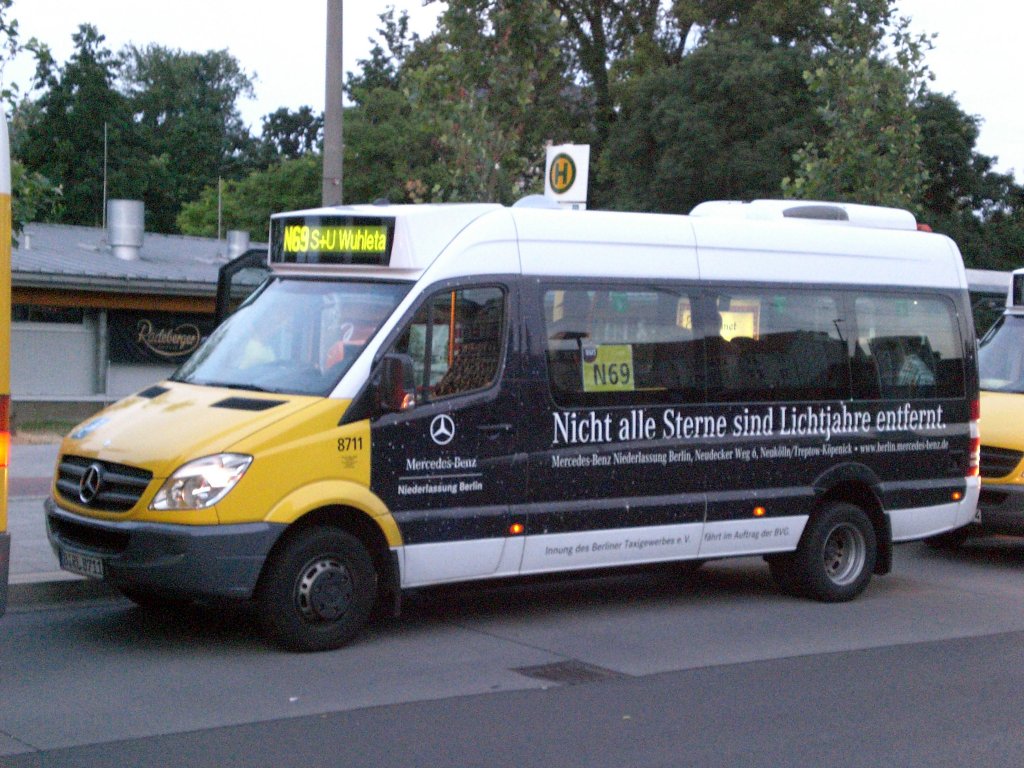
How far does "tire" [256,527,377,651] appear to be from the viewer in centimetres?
823

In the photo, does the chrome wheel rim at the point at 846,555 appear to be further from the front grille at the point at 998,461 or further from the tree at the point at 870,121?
the tree at the point at 870,121

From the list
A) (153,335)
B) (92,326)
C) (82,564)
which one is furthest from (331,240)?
(153,335)

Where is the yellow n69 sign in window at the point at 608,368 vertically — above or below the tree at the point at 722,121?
below

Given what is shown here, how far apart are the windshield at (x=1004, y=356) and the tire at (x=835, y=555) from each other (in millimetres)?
3750

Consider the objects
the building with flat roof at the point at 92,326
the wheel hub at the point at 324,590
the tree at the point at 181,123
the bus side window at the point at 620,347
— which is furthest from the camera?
the tree at the point at 181,123

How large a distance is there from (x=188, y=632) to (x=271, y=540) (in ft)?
4.39

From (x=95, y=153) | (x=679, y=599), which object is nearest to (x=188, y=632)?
(x=679, y=599)

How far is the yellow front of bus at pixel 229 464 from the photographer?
7.98 m

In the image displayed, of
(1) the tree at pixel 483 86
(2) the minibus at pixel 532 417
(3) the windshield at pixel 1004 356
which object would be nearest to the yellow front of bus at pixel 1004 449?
(3) the windshield at pixel 1004 356

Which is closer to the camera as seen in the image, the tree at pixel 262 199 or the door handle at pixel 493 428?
the door handle at pixel 493 428

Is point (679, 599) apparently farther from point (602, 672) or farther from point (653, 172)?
point (653, 172)

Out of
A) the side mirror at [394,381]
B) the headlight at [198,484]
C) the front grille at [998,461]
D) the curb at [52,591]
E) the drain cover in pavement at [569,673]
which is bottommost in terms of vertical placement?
the drain cover in pavement at [569,673]

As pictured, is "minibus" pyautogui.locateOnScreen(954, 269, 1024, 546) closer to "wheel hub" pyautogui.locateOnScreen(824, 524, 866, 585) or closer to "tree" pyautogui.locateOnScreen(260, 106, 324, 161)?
"wheel hub" pyautogui.locateOnScreen(824, 524, 866, 585)

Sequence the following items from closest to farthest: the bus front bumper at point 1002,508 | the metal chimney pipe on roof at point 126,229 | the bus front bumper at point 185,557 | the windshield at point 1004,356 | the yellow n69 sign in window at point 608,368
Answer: the bus front bumper at point 185,557 < the yellow n69 sign in window at point 608,368 < the bus front bumper at point 1002,508 < the windshield at point 1004,356 < the metal chimney pipe on roof at point 126,229
